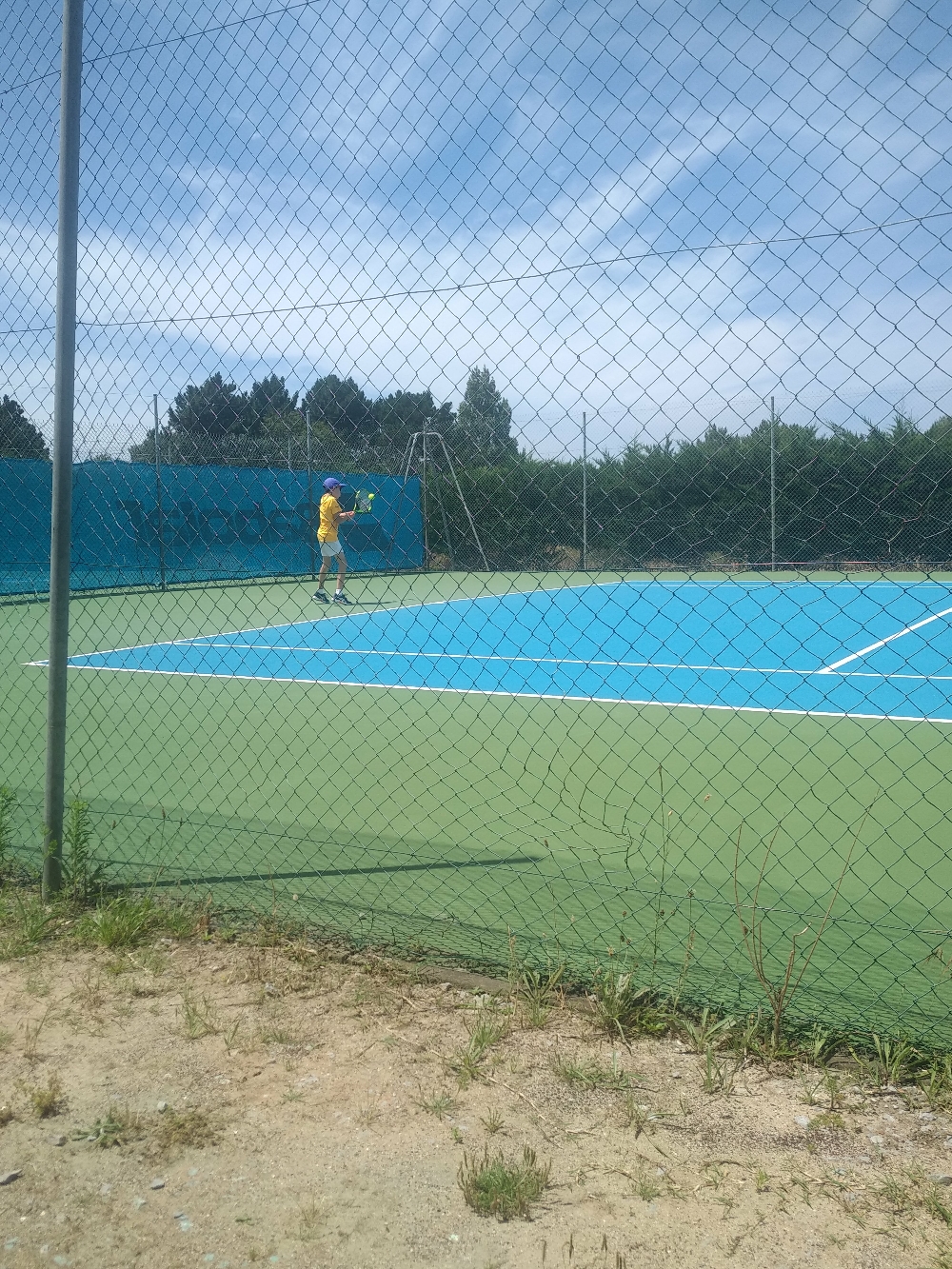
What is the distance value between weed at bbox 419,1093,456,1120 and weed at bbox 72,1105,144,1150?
23.0 inches

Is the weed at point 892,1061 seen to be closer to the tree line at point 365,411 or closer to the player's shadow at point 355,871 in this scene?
the player's shadow at point 355,871

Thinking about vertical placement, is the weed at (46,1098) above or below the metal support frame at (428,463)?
below

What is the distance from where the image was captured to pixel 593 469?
6.20 metres

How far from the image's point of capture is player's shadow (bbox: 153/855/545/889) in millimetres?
3926

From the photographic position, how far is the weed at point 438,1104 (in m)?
2.50

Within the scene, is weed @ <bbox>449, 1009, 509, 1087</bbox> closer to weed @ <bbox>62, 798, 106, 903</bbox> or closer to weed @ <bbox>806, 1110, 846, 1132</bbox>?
weed @ <bbox>806, 1110, 846, 1132</bbox>

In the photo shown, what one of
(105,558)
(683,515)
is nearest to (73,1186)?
(683,515)

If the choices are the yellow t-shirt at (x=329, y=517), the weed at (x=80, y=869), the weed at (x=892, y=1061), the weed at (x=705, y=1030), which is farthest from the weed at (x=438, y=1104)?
the yellow t-shirt at (x=329, y=517)

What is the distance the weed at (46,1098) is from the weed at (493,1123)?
90 centimetres

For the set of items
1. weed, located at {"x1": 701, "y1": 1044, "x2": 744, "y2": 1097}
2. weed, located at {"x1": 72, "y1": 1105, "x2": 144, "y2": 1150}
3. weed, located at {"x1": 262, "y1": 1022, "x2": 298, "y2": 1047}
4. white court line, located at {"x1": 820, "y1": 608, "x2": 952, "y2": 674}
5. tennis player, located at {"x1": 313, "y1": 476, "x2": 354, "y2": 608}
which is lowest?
weed, located at {"x1": 72, "y1": 1105, "x2": 144, "y2": 1150}

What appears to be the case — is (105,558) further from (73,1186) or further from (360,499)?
(73,1186)

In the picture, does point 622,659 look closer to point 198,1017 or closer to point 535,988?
point 535,988

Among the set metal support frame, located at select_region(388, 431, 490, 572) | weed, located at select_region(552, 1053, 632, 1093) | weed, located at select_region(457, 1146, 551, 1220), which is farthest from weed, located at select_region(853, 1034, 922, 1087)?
metal support frame, located at select_region(388, 431, 490, 572)

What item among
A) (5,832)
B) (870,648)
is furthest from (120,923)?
(870,648)
